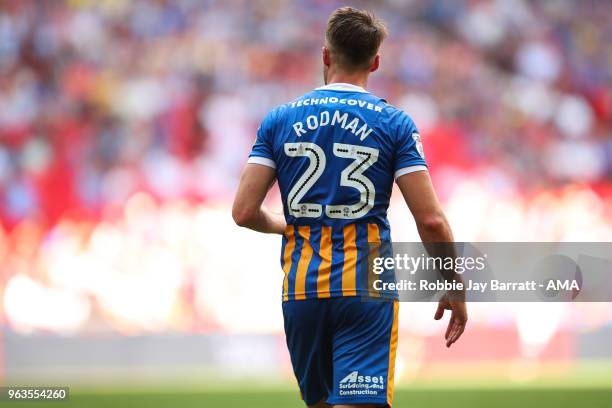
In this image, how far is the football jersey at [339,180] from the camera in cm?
396

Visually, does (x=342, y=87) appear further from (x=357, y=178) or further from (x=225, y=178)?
(x=225, y=178)

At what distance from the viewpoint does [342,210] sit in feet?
13.0

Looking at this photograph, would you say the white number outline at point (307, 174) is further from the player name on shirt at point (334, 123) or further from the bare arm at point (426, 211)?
the bare arm at point (426, 211)

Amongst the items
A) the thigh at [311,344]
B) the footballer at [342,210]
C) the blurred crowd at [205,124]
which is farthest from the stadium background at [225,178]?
the footballer at [342,210]

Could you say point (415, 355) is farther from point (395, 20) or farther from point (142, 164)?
point (395, 20)

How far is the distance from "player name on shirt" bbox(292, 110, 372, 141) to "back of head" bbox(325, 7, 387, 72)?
0.21 m

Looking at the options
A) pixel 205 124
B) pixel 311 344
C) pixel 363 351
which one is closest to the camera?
pixel 363 351

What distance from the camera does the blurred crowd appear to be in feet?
41.8

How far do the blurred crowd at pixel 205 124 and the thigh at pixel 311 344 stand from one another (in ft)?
27.1

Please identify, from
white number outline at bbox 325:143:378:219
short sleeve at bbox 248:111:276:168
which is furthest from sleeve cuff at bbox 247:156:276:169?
white number outline at bbox 325:143:378:219

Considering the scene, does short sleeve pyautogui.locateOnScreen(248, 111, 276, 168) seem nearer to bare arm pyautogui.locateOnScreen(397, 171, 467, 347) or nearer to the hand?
bare arm pyautogui.locateOnScreen(397, 171, 467, 347)

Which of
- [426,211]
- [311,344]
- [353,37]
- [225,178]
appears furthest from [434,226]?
[225,178]

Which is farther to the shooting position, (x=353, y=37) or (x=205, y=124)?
(x=205, y=124)

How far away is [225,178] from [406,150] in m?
9.89
